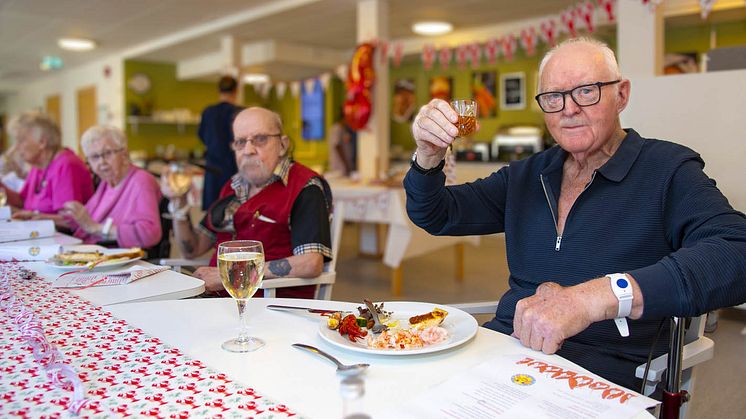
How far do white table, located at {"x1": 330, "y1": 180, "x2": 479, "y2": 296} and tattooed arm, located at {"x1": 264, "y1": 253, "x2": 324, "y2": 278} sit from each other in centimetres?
215

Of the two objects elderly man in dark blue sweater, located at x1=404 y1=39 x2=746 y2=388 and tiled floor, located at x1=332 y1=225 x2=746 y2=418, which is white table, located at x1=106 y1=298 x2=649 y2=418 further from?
tiled floor, located at x1=332 y1=225 x2=746 y2=418

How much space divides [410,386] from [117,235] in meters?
1.99

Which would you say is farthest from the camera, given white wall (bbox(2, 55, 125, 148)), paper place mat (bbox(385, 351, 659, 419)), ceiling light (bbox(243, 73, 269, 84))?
white wall (bbox(2, 55, 125, 148))

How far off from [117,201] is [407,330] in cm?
205

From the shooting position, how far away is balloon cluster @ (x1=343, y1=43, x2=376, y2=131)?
6004mm

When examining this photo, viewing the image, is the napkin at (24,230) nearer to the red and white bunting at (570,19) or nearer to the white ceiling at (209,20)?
the white ceiling at (209,20)

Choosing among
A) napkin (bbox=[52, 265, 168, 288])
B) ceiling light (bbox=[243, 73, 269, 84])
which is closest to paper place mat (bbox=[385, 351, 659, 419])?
napkin (bbox=[52, 265, 168, 288])

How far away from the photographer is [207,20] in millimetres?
7602

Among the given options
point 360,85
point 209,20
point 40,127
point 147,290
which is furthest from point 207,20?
point 147,290

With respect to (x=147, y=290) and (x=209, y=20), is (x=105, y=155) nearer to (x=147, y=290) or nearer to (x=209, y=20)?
(x=147, y=290)

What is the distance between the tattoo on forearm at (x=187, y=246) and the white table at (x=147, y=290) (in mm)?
789

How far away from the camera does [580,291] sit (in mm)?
1007

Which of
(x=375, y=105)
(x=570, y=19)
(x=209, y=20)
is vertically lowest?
(x=375, y=105)

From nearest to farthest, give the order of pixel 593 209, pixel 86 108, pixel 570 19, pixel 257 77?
pixel 593 209 < pixel 570 19 < pixel 257 77 < pixel 86 108
